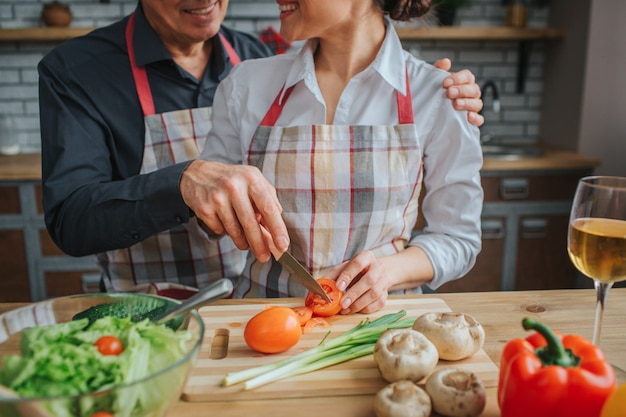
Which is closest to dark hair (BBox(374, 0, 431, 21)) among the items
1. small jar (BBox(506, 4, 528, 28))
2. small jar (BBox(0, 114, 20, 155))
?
small jar (BBox(506, 4, 528, 28))

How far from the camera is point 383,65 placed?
1.40m

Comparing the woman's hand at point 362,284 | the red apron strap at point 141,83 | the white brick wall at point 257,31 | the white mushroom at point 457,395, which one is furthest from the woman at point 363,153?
the white brick wall at point 257,31

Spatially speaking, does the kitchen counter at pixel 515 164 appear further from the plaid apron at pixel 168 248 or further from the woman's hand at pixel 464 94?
the woman's hand at pixel 464 94

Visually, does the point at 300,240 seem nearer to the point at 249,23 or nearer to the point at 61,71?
the point at 61,71

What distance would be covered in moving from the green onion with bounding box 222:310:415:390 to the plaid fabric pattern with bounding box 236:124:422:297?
0.37 m

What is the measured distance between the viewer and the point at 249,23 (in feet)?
11.1

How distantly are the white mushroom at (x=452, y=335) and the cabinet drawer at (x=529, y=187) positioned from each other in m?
2.06

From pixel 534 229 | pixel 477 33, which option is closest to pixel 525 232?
pixel 534 229

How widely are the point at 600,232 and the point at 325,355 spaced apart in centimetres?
46

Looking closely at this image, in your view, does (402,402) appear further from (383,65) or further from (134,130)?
(134,130)

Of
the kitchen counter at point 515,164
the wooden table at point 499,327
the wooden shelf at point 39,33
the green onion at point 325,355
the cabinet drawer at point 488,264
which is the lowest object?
the cabinet drawer at point 488,264

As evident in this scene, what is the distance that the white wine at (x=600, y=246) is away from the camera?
829 mm

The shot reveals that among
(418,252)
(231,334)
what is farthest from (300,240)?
(231,334)

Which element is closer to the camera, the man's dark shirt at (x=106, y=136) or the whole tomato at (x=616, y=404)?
the whole tomato at (x=616, y=404)
